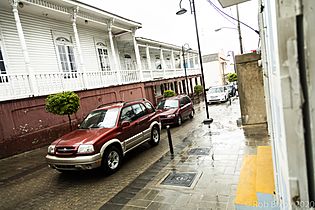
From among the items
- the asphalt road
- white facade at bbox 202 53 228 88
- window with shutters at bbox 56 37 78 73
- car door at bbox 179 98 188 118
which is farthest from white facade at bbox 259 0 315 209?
white facade at bbox 202 53 228 88

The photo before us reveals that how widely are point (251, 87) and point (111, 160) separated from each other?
5.83 metres

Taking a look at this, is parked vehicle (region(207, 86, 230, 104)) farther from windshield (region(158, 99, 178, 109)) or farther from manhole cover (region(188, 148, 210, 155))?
manhole cover (region(188, 148, 210, 155))

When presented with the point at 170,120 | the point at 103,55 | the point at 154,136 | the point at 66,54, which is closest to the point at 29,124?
the point at 154,136

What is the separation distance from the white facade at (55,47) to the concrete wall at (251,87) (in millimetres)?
8561

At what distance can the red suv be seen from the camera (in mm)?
5379

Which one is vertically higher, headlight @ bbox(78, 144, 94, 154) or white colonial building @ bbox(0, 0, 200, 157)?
white colonial building @ bbox(0, 0, 200, 157)

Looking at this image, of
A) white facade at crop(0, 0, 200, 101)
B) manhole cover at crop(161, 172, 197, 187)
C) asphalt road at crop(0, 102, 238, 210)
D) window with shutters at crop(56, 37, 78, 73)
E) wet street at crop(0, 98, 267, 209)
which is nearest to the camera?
wet street at crop(0, 98, 267, 209)

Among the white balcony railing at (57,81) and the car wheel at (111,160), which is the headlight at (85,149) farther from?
A: the white balcony railing at (57,81)

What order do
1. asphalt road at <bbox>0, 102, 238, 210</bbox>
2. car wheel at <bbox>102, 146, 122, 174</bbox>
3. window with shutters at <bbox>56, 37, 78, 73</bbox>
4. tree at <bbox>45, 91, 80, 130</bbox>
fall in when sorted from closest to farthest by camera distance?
asphalt road at <bbox>0, 102, 238, 210</bbox>, car wheel at <bbox>102, 146, 122, 174</bbox>, tree at <bbox>45, 91, 80, 130</bbox>, window with shutters at <bbox>56, 37, 78, 73</bbox>

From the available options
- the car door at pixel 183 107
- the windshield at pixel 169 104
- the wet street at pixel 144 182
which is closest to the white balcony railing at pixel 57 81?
the wet street at pixel 144 182

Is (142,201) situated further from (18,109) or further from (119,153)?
(18,109)

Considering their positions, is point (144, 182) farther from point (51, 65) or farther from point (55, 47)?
point (55, 47)

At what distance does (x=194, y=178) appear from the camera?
194 inches

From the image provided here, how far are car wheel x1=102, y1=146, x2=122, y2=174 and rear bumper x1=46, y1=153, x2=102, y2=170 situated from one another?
0.79ft
